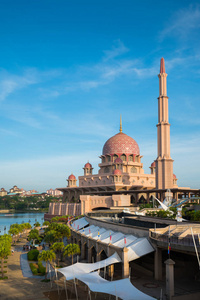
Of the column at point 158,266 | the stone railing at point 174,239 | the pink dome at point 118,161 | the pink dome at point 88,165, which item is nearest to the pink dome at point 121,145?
the pink dome at point 118,161

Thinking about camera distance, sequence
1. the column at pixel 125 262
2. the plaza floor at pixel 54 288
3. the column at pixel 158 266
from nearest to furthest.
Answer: the plaza floor at pixel 54 288 < the column at pixel 125 262 < the column at pixel 158 266

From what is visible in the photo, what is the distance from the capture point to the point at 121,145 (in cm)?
9431

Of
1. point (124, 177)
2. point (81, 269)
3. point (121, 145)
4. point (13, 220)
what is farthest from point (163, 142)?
point (13, 220)

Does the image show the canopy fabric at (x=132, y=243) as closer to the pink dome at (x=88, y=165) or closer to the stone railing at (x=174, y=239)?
the stone railing at (x=174, y=239)

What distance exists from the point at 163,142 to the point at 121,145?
2423 cm

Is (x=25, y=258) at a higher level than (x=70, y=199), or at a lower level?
lower

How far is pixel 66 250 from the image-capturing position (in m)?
29.9

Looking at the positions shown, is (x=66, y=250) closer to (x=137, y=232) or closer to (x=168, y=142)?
(x=137, y=232)

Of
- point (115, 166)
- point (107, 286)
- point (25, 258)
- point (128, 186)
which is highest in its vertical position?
point (115, 166)

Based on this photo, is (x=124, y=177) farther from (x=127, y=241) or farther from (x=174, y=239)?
(x=174, y=239)

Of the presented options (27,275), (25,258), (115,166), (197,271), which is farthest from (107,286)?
(115,166)

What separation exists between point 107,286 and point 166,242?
6.43 m

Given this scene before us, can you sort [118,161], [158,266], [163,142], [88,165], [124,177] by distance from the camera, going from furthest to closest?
1. [88,165]
2. [118,161]
3. [124,177]
4. [163,142]
5. [158,266]

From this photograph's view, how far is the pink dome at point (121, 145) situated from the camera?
93688 millimetres
